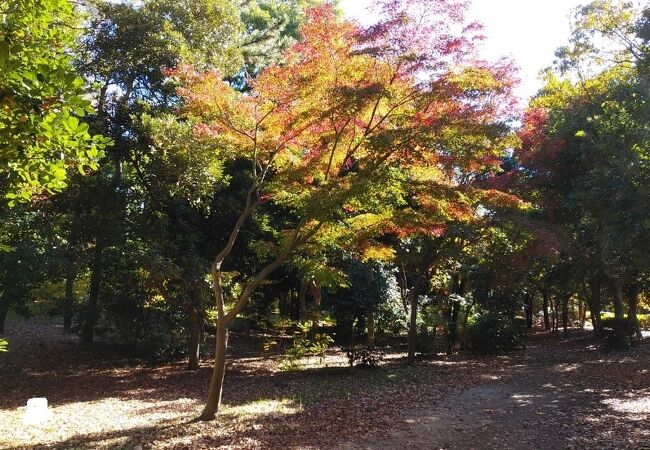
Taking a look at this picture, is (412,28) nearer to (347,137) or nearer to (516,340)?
(347,137)

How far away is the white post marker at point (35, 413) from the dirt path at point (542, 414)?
5.03 meters

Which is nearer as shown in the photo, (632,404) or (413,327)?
(632,404)

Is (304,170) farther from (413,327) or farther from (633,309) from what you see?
(633,309)

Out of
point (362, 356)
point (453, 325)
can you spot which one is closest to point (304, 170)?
point (362, 356)

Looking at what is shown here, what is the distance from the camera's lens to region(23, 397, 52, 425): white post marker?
767 cm

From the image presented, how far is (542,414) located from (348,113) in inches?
220

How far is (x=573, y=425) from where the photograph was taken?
701cm

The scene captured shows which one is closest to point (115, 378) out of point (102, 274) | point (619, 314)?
point (102, 274)

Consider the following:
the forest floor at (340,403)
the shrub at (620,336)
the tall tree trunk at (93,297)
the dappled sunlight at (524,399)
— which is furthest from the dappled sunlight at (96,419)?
the shrub at (620,336)

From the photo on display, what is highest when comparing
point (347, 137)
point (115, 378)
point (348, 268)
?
point (347, 137)

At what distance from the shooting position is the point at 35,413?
7.73 metres

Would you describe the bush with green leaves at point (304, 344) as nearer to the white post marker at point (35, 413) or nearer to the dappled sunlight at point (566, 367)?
the white post marker at point (35, 413)

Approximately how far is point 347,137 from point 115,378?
346 inches

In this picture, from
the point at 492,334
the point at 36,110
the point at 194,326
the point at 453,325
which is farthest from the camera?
the point at 453,325
